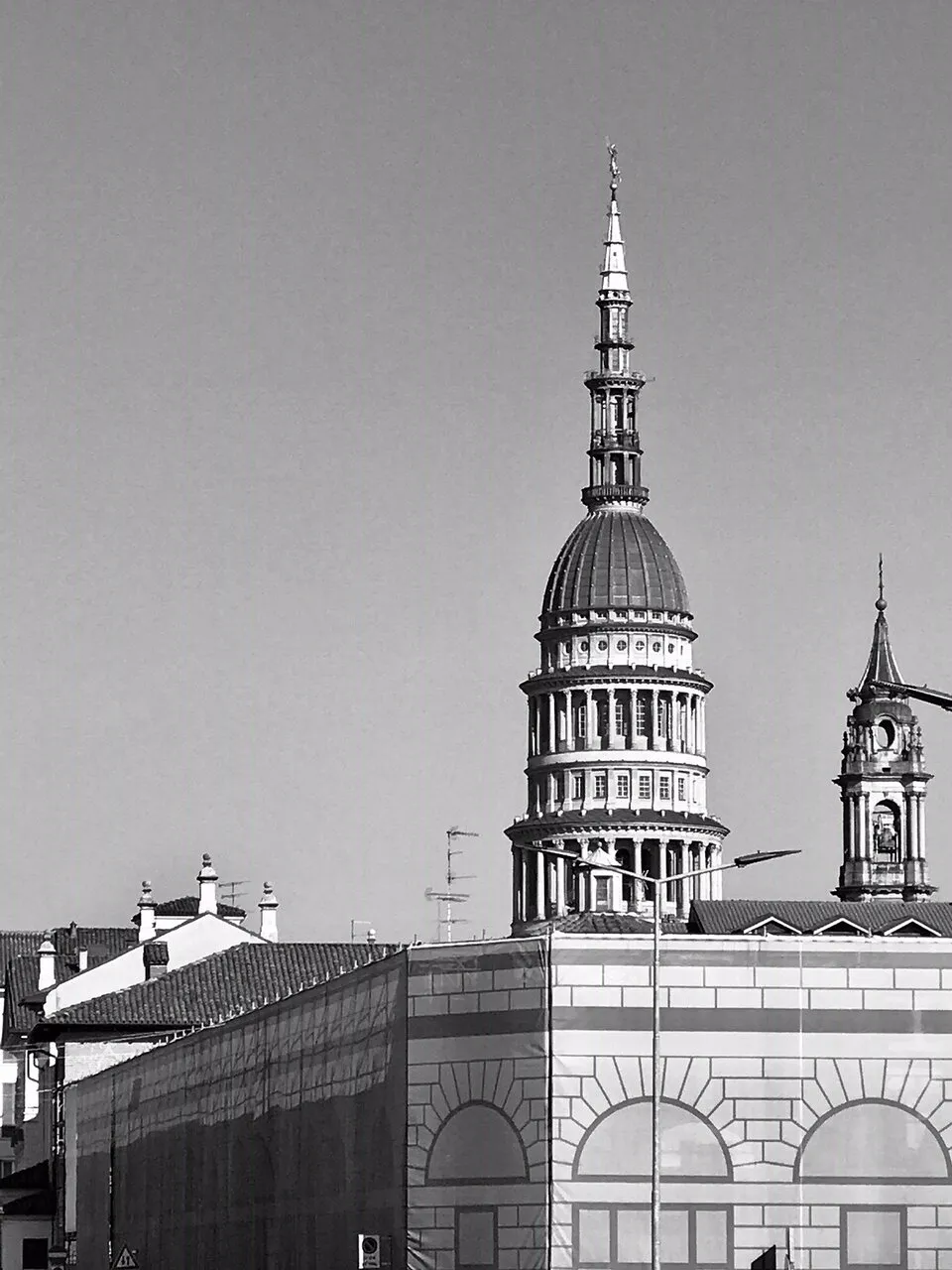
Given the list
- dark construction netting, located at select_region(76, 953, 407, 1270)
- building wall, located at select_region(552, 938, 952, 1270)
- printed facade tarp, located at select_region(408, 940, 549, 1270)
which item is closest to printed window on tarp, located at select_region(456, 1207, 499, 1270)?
printed facade tarp, located at select_region(408, 940, 549, 1270)

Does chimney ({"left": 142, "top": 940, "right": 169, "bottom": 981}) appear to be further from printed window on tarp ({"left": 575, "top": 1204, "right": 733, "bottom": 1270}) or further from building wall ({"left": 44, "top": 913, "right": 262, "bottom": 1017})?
printed window on tarp ({"left": 575, "top": 1204, "right": 733, "bottom": 1270})

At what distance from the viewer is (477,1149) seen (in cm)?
6275

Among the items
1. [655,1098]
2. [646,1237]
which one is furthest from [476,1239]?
[655,1098]

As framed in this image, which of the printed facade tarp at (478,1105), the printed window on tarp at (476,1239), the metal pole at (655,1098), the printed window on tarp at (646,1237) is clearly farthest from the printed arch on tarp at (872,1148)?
the printed window on tarp at (476,1239)

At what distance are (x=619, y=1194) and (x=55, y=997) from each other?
83293 millimetres

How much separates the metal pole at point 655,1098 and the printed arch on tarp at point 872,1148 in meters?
2.95

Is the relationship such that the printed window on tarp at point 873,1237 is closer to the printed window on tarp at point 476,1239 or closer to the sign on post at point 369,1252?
the printed window on tarp at point 476,1239

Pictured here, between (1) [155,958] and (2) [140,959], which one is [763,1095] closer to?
(1) [155,958]

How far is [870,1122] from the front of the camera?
205 feet

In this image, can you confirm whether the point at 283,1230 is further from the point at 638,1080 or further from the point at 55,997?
the point at 55,997

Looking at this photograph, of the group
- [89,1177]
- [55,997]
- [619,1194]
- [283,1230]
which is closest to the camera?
[619,1194]

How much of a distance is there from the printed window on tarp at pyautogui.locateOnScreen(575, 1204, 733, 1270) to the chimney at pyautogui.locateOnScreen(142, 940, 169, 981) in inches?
3217

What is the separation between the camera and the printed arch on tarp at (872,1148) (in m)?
62.2

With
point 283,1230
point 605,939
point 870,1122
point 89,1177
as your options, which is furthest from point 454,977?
point 89,1177
